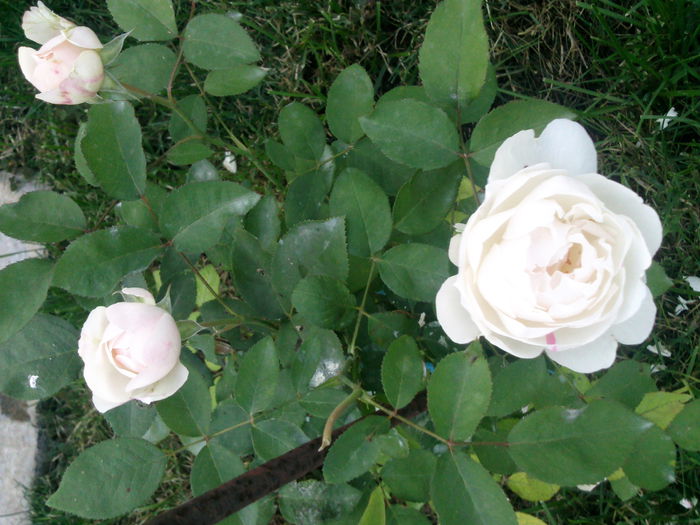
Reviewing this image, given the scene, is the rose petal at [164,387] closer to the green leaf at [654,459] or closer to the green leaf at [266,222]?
the green leaf at [266,222]

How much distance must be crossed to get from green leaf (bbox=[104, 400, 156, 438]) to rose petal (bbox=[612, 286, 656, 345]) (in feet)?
2.09

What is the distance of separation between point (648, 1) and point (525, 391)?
0.95m

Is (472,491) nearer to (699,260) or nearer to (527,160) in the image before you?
(527,160)

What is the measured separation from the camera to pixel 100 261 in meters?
0.85

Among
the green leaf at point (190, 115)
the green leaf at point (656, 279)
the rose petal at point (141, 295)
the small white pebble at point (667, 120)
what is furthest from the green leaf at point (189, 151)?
the small white pebble at point (667, 120)

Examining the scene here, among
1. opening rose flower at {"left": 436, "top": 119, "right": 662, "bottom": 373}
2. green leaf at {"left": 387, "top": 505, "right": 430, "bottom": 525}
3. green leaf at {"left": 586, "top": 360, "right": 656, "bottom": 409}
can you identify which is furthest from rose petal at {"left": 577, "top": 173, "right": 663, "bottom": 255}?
green leaf at {"left": 387, "top": 505, "right": 430, "bottom": 525}

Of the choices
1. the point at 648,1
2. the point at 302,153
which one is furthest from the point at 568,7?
the point at 302,153

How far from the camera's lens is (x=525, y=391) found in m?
0.88

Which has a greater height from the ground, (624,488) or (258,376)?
(258,376)

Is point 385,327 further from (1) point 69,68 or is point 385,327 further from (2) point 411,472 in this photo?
(1) point 69,68

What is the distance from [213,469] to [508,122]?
22.4 inches

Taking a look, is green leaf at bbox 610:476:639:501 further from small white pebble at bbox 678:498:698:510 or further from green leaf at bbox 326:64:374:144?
green leaf at bbox 326:64:374:144

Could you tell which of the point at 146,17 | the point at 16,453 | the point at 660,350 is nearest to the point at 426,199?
the point at 146,17

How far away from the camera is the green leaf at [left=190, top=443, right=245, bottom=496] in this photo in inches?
33.9
